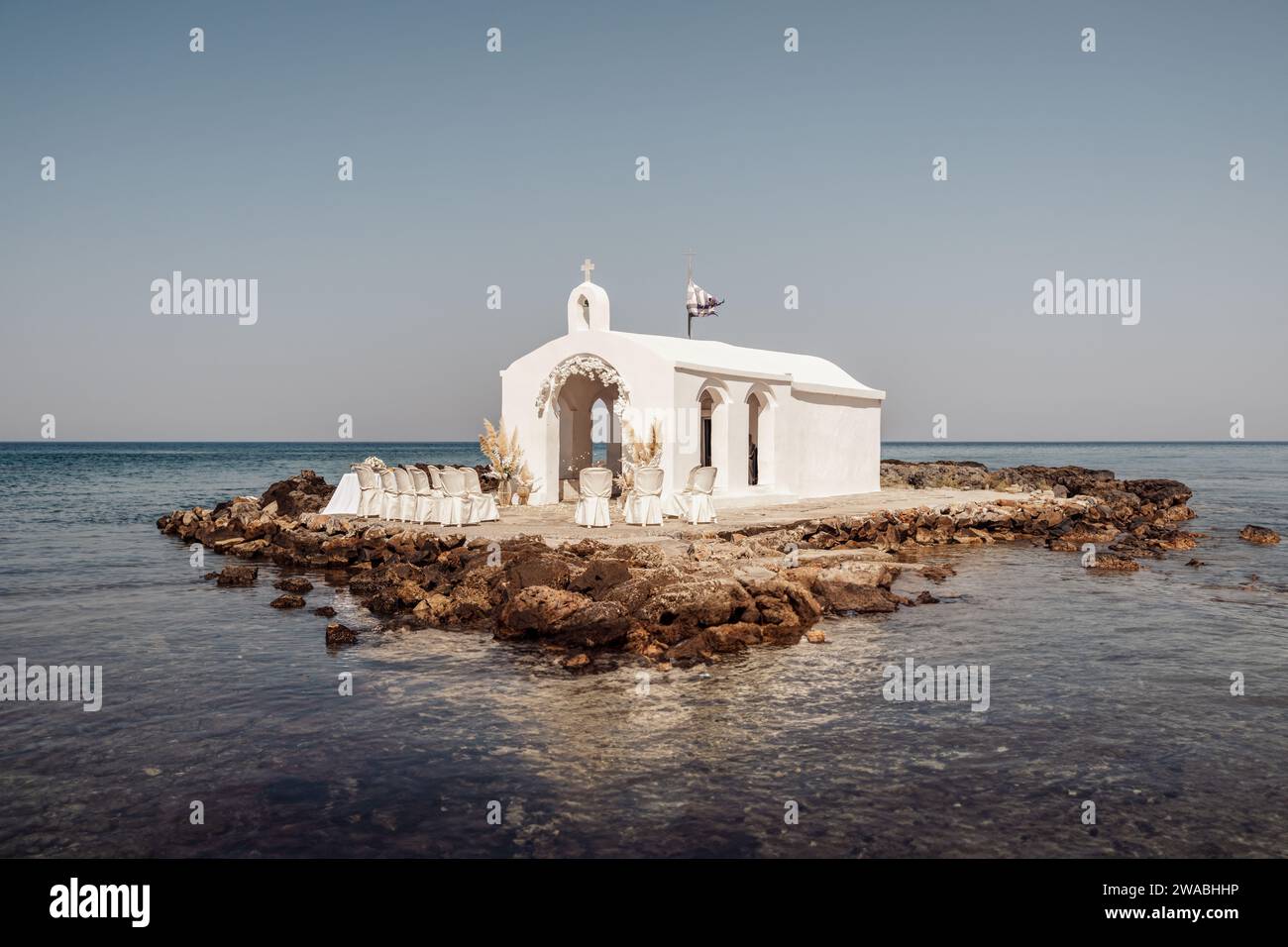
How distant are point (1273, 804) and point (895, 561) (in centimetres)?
1067

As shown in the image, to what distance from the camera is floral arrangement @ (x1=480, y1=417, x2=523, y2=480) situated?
797 inches

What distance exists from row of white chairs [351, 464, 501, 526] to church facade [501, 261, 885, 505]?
9.65 feet

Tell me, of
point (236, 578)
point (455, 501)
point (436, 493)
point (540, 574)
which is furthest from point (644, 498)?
point (236, 578)

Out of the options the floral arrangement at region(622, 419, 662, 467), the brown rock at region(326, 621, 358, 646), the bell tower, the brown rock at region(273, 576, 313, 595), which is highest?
the bell tower

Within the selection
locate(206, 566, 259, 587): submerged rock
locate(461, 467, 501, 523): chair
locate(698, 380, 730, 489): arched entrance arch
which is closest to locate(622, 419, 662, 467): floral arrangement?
locate(698, 380, 730, 489): arched entrance arch

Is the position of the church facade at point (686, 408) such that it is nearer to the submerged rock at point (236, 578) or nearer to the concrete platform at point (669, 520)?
the concrete platform at point (669, 520)

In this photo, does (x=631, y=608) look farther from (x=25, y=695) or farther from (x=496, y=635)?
(x=25, y=695)

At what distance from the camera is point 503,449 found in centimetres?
2023

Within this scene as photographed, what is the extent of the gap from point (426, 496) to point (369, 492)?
103 inches

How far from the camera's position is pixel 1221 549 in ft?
65.7

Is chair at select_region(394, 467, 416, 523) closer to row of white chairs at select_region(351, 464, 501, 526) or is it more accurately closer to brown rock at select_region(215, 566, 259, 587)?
row of white chairs at select_region(351, 464, 501, 526)

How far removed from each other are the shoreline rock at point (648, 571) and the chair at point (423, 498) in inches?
23.8

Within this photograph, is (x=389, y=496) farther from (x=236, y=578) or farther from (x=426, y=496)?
(x=236, y=578)
